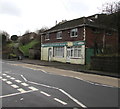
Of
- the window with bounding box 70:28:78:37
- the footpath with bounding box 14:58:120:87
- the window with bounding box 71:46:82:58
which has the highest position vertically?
the window with bounding box 70:28:78:37

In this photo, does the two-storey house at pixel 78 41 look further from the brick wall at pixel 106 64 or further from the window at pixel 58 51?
the brick wall at pixel 106 64

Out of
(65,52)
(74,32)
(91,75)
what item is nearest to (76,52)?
(65,52)

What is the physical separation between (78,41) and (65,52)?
349cm

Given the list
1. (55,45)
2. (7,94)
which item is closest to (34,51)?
(55,45)

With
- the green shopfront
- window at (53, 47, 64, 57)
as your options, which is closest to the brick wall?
the green shopfront

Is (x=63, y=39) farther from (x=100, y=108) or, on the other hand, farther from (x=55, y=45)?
(x=100, y=108)

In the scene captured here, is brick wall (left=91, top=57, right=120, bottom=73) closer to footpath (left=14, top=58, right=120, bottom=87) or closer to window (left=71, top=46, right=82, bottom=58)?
footpath (left=14, top=58, right=120, bottom=87)

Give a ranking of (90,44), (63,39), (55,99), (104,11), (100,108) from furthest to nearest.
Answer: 1. (63,39)
2. (90,44)
3. (104,11)
4. (55,99)
5. (100,108)

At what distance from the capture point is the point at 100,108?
5.55m

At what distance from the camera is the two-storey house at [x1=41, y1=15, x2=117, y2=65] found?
24.6 m

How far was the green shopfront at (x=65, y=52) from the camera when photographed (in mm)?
25253

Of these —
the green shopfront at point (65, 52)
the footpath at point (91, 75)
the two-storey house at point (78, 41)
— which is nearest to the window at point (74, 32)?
the two-storey house at point (78, 41)

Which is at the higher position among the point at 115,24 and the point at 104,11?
the point at 104,11

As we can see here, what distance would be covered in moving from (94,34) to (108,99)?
66.4 feet
